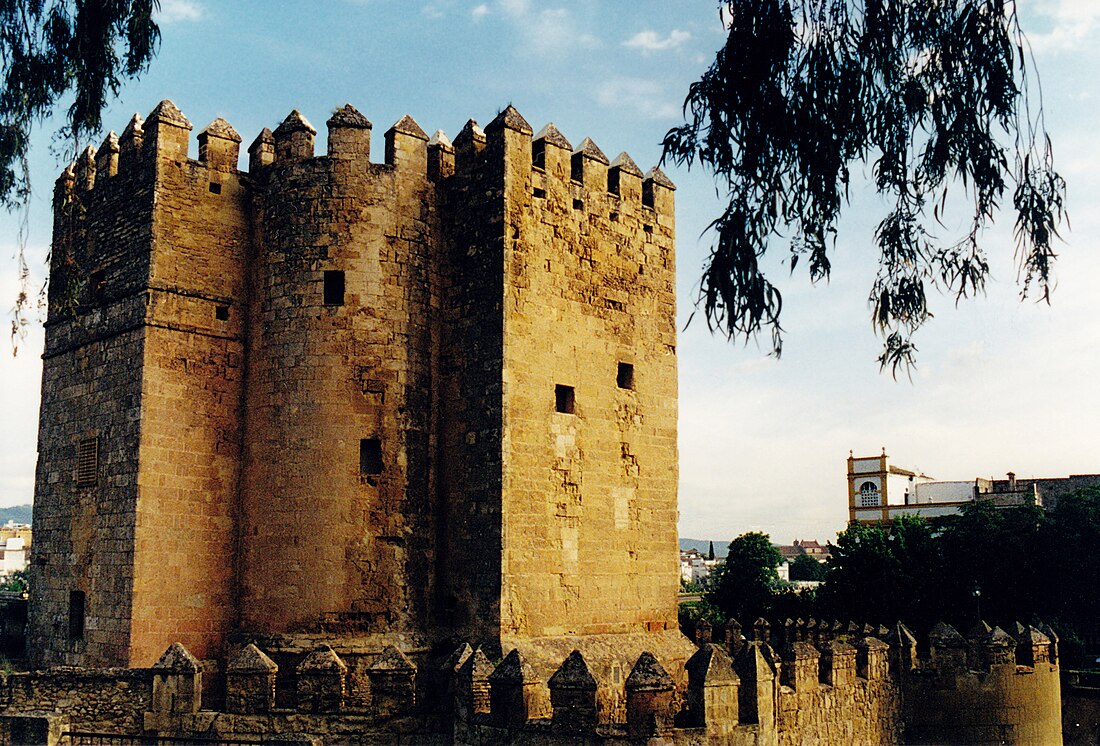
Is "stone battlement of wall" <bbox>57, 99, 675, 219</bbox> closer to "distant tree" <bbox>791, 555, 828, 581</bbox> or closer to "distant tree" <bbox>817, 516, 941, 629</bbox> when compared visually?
"distant tree" <bbox>817, 516, 941, 629</bbox>

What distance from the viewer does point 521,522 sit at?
1416cm

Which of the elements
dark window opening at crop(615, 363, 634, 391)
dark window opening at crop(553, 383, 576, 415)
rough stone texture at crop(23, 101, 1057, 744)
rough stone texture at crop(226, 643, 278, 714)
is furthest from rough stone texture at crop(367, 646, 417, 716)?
dark window opening at crop(615, 363, 634, 391)

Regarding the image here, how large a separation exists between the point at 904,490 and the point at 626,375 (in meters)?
54.6

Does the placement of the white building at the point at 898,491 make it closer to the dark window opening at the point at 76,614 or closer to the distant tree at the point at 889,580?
the distant tree at the point at 889,580

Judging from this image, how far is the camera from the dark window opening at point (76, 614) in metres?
14.9

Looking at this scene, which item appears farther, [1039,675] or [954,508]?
[954,508]

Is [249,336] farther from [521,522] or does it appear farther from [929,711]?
[929,711]

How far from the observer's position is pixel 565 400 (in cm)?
1537

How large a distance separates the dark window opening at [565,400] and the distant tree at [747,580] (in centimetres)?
2165

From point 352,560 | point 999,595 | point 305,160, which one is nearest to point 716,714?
point 352,560

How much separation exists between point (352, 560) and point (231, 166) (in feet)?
20.5

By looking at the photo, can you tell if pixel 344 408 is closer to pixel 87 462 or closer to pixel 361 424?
pixel 361 424

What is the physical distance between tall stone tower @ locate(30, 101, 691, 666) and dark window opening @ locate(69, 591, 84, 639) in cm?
6

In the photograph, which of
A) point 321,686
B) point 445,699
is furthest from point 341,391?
point 445,699
